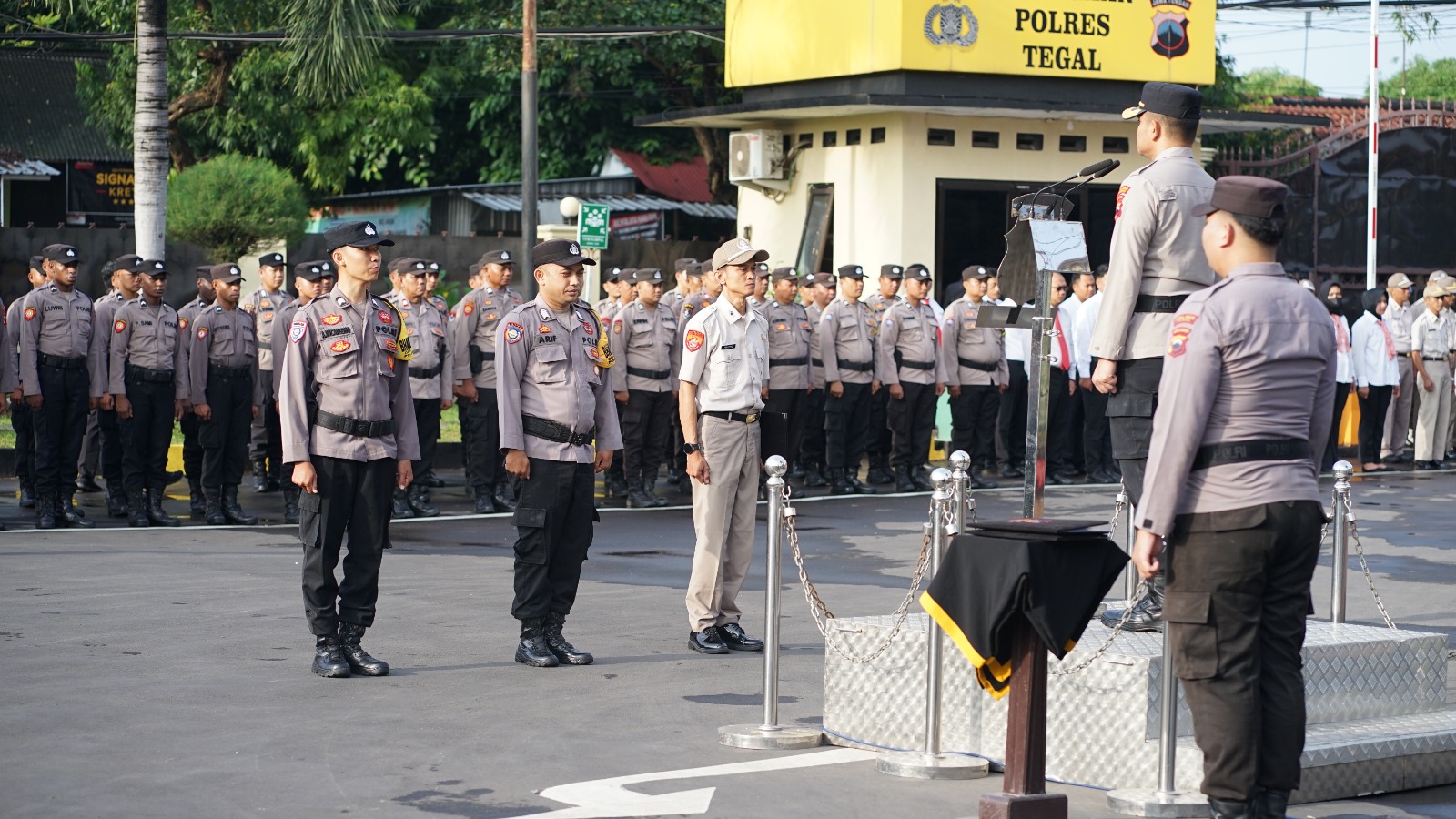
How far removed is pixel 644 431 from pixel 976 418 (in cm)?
422

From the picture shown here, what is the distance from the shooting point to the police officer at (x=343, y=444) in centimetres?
884

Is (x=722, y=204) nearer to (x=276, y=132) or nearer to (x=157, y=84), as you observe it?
(x=276, y=132)

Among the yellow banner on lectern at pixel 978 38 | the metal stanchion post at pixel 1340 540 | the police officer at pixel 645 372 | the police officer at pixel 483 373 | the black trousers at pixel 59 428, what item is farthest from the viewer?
the yellow banner on lectern at pixel 978 38

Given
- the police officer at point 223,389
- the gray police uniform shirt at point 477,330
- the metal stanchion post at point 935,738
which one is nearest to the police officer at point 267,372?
the police officer at point 223,389

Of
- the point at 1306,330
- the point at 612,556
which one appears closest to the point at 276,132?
the point at 612,556

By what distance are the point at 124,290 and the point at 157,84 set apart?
234 inches

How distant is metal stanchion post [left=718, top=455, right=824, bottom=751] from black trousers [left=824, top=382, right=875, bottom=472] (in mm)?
11063

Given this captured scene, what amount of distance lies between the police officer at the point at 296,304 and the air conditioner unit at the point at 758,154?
9.80 m

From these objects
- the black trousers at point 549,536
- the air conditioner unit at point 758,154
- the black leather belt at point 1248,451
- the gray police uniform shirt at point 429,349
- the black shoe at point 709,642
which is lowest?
the black shoe at point 709,642

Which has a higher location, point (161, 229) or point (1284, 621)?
point (161, 229)

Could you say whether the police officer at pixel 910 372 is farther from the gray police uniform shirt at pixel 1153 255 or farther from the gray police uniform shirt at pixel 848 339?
the gray police uniform shirt at pixel 1153 255

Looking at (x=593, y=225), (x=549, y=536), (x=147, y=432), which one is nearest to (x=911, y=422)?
(x=593, y=225)

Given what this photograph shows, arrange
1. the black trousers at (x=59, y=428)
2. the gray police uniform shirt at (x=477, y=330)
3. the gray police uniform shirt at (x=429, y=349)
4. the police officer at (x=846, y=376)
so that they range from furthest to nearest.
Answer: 1. the police officer at (x=846, y=376)
2. the gray police uniform shirt at (x=477, y=330)
3. the gray police uniform shirt at (x=429, y=349)
4. the black trousers at (x=59, y=428)

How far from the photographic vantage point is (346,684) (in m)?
8.67
